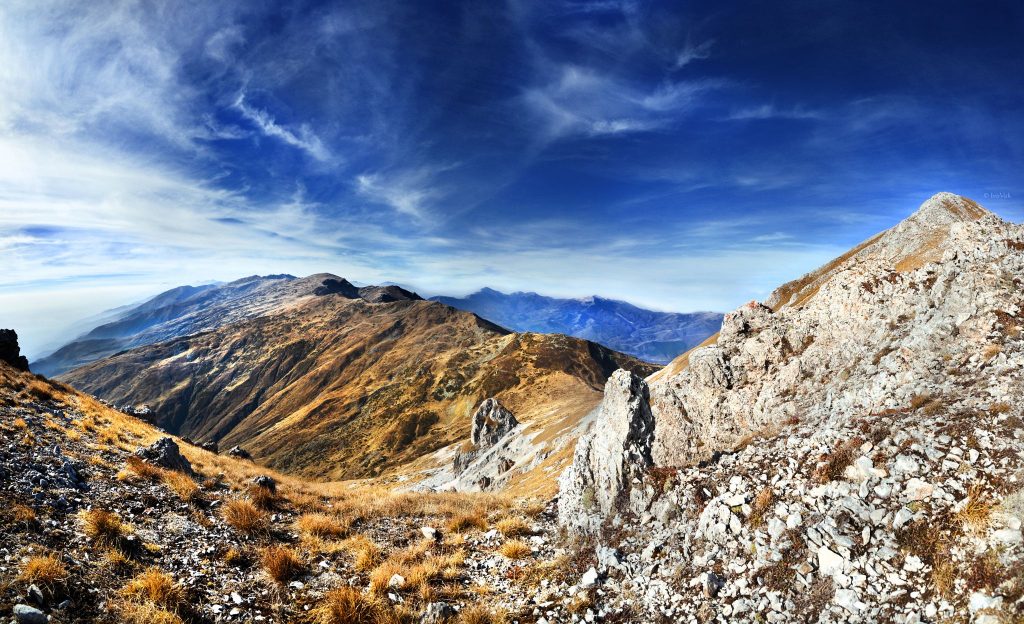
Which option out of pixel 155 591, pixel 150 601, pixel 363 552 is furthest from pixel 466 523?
pixel 150 601

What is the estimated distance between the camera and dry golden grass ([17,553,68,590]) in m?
8.84

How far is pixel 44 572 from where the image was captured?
9016 millimetres

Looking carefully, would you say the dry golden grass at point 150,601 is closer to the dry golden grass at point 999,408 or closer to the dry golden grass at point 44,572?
the dry golden grass at point 44,572

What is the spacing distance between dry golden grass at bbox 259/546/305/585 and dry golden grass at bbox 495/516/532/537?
7020 millimetres

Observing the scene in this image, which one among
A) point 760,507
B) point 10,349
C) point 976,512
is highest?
point 10,349

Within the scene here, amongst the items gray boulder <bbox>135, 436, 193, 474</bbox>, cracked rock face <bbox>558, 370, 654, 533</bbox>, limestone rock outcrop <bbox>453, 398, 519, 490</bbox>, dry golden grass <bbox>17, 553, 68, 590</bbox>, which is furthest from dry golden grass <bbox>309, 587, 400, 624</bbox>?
limestone rock outcrop <bbox>453, 398, 519, 490</bbox>

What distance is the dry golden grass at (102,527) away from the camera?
11396 mm

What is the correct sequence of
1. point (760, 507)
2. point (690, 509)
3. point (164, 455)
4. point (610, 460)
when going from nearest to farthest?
point (760, 507) < point (690, 509) < point (610, 460) < point (164, 455)

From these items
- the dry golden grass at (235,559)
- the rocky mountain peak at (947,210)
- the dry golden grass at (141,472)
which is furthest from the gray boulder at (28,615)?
the rocky mountain peak at (947,210)

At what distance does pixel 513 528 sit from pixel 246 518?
9815mm

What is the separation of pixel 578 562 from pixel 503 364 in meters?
162

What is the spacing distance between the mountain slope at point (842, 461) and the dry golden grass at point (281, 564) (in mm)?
9298

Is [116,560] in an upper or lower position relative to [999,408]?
lower

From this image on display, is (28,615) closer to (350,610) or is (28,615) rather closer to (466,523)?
(350,610)
